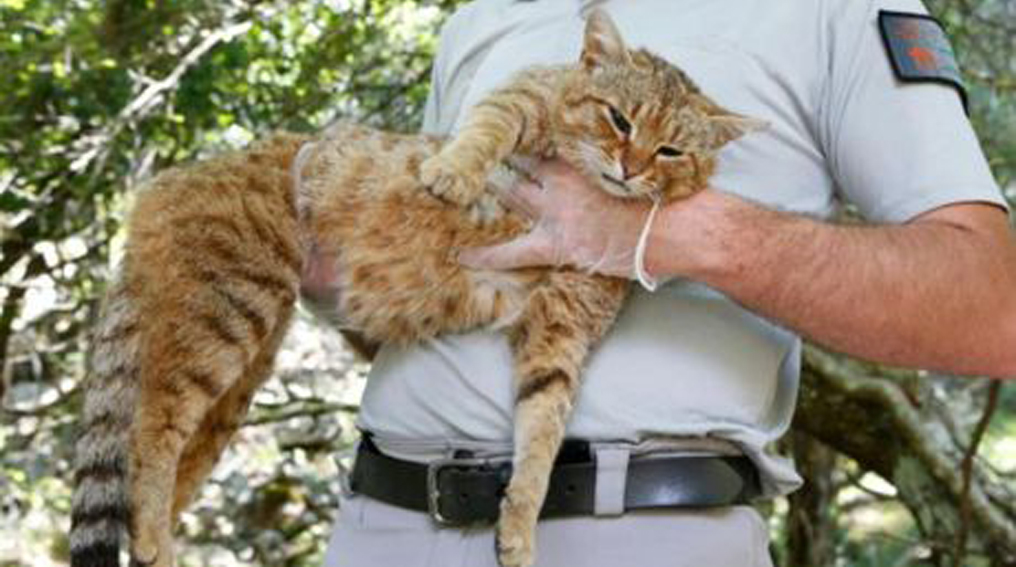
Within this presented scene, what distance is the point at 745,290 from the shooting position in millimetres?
2146

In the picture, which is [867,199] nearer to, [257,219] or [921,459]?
[257,219]

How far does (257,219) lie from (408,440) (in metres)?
0.65

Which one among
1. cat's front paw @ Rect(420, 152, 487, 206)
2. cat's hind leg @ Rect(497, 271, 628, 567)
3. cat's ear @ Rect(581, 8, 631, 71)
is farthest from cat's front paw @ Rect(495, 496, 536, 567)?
cat's ear @ Rect(581, 8, 631, 71)

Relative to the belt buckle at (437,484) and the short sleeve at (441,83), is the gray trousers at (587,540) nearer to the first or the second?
the belt buckle at (437,484)

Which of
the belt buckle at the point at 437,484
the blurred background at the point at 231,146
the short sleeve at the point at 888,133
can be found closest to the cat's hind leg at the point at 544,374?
the belt buckle at the point at 437,484

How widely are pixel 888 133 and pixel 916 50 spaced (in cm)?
15

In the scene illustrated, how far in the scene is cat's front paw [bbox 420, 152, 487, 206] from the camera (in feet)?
7.97

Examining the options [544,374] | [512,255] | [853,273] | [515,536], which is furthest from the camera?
[512,255]

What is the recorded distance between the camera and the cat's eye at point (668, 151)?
8.10 feet

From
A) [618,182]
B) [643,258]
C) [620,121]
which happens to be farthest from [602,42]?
[643,258]

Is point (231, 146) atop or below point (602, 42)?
below

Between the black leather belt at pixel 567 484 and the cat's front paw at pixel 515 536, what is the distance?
51 millimetres

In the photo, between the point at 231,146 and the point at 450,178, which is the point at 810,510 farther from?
the point at 450,178

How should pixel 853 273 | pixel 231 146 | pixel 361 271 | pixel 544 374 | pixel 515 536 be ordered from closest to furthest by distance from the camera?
pixel 853 273, pixel 515 536, pixel 544 374, pixel 361 271, pixel 231 146
